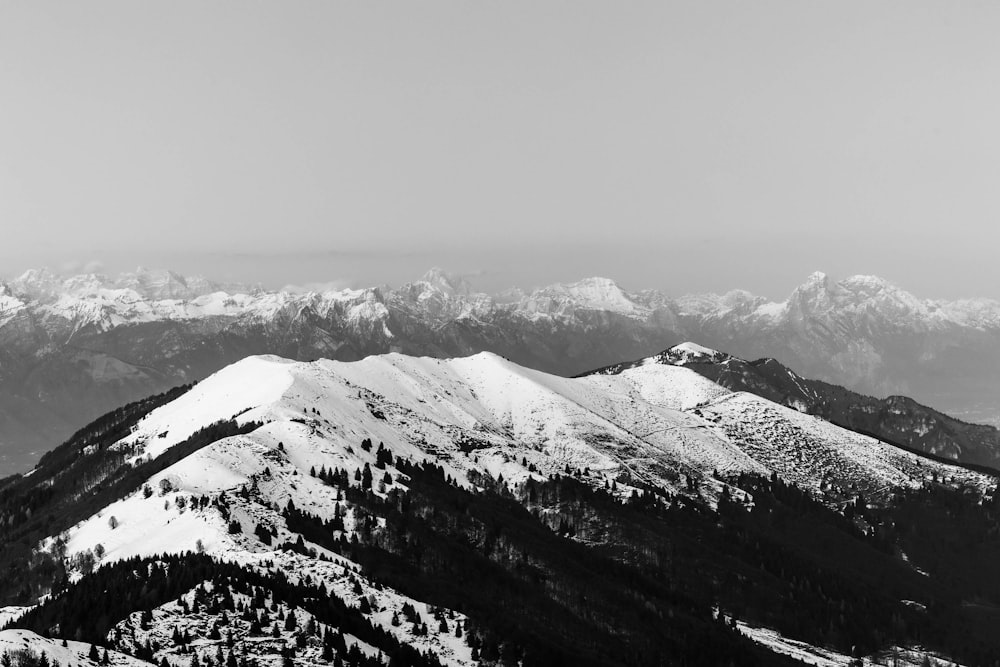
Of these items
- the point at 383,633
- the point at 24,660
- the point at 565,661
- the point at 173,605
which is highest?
the point at 24,660

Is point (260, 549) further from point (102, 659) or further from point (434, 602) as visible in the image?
point (102, 659)

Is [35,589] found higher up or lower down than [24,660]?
lower down

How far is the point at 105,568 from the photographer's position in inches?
6969

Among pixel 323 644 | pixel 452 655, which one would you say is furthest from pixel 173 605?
pixel 452 655

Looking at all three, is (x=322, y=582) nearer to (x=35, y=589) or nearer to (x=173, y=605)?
(x=173, y=605)

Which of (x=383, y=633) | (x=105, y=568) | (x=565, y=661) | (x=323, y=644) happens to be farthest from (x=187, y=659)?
(x=565, y=661)

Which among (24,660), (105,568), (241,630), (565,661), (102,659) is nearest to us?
(24,660)

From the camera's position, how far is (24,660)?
10600cm

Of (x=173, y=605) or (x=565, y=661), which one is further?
(x=565, y=661)

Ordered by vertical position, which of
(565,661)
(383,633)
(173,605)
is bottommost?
(565,661)

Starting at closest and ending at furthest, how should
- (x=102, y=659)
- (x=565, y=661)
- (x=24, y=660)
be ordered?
(x=24, y=660), (x=102, y=659), (x=565, y=661)

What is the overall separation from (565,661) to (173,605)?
86.7m

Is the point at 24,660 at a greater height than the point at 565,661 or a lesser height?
greater

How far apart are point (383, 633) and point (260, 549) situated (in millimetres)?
43661
